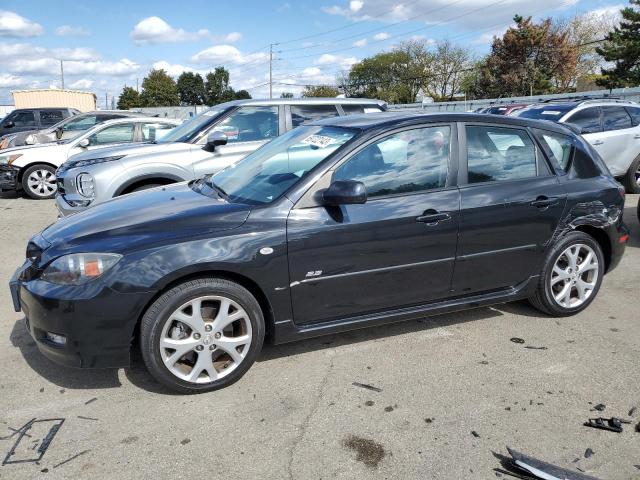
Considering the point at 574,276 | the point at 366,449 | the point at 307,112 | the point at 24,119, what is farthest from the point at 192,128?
the point at 24,119

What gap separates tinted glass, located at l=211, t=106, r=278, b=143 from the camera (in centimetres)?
698

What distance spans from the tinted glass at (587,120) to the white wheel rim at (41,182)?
1010cm

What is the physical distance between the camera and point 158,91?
81438mm

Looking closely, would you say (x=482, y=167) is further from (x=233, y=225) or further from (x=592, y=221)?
(x=233, y=225)

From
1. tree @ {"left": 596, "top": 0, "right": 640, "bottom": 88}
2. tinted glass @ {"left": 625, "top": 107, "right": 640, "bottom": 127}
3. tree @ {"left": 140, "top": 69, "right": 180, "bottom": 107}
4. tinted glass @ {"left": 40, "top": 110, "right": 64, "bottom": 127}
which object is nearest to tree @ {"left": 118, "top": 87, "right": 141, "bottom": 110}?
tree @ {"left": 140, "top": 69, "right": 180, "bottom": 107}

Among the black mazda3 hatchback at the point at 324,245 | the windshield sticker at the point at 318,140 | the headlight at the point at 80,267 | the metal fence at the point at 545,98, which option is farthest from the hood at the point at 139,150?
the metal fence at the point at 545,98

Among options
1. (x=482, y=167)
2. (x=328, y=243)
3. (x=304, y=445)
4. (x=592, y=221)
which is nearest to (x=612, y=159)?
(x=592, y=221)

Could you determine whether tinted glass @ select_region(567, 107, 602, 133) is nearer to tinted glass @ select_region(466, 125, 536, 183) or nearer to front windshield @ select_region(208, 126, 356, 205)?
tinted glass @ select_region(466, 125, 536, 183)

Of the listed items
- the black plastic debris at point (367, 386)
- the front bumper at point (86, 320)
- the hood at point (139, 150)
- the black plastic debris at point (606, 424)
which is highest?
the hood at point (139, 150)

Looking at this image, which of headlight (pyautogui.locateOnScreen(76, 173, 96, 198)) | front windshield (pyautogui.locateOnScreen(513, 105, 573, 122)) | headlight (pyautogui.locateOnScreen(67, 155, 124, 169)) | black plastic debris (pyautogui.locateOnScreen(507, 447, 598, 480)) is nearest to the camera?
black plastic debris (pyautogui.locateOnScreen(507, 447, 598, 480))

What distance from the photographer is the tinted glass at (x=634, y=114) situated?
1011cm

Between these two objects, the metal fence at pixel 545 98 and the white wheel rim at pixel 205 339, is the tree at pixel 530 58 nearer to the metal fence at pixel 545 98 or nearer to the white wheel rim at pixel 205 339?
the metal fence at pixel 545 98

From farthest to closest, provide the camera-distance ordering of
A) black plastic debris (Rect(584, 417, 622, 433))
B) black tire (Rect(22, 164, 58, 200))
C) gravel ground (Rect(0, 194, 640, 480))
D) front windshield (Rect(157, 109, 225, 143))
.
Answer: black tire (Rect(22, 164, 58, 200)), front windshield (Rect(157, 109, 225, 143)), black plastic debris (Rect(584, 417, 622, 433)), gravel ground (Rect(0, 194, 640, 480))

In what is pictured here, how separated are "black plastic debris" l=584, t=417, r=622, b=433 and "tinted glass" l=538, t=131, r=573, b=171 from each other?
2.07m
